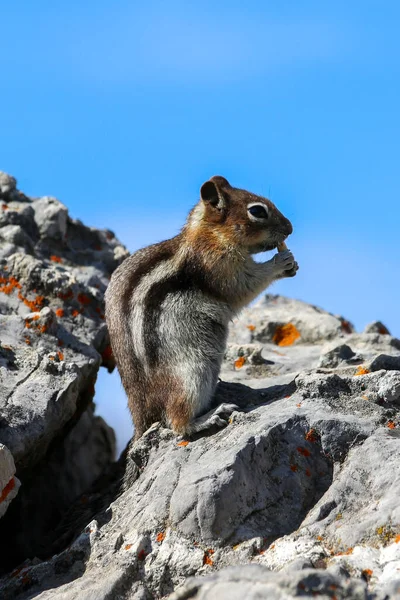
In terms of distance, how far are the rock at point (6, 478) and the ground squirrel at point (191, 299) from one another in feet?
5.41

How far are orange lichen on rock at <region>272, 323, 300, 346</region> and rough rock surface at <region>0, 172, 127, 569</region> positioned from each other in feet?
8.88

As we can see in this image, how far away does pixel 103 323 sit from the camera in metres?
11.3

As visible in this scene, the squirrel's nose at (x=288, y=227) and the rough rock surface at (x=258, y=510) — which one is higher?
the squirrel's nose at (x=288, y=227)

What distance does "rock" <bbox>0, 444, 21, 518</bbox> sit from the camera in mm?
7594

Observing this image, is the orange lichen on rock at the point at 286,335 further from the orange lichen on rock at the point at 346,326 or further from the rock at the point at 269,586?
the rock at the point at 269,586

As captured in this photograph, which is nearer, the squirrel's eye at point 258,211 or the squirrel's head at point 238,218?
the squirrel's head at point 238,218

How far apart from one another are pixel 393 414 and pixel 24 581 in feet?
11.6

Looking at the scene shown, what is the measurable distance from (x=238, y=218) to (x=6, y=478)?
13.2 feet

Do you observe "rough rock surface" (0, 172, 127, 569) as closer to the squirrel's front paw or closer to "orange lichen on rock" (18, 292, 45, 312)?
"orange lichen on rock" (18, 292, 45, 312)

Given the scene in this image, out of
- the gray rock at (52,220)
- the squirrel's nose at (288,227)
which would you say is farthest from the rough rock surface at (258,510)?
the gray rock at (52,220)

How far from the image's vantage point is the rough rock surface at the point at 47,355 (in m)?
9.12

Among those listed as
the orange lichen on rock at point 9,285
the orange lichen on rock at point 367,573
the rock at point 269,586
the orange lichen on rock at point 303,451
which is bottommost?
the rock at point 269,586

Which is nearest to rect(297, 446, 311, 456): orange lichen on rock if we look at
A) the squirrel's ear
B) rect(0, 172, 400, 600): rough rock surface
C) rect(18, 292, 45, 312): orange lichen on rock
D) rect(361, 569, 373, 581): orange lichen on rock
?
rect(0, 172, 400, 600): rough rock surface

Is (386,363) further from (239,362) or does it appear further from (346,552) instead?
(346,552)
